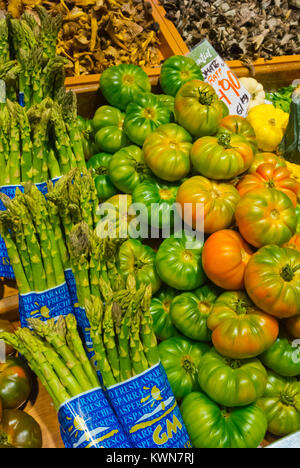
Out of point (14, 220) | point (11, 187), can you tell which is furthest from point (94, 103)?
point (14, 220)

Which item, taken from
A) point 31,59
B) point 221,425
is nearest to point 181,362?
point 221,425

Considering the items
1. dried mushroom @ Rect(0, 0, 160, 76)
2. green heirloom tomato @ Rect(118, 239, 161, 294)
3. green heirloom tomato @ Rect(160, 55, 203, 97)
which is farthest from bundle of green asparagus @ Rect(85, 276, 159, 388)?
dried mushroom @ Rect(0, 0, 160, 76)

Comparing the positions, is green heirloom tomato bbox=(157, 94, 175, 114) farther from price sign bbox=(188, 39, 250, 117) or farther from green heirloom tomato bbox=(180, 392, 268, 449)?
green heirloom tomato bbox=(180, 392, 268, 449)

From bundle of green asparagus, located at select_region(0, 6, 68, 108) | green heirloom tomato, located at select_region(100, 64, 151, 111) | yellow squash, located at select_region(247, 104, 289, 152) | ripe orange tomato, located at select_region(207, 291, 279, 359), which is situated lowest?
ripe orange tomato, located at select_region(207, 291, 279, 359)

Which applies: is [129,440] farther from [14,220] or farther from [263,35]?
[263,35]

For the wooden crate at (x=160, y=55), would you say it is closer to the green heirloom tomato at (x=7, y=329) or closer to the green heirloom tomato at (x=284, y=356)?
the green heirloom tomato at (x=7, y=329)

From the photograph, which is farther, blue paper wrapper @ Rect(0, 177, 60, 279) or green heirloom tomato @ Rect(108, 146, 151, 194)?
green heirloom tomato @ Rect(108, 146, 151, 194)

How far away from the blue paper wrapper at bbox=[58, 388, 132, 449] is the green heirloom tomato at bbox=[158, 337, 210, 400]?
41 cm

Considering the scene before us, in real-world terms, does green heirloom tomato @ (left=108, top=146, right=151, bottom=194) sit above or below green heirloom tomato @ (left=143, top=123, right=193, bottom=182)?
below

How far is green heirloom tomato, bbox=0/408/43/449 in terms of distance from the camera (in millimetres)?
1765

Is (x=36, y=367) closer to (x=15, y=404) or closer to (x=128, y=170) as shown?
(x=15, y=404)

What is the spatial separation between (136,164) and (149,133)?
0.24 metres

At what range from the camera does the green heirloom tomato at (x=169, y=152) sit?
7.55ft

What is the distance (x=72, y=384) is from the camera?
1.68 meters
